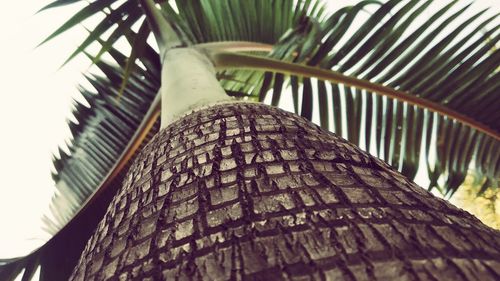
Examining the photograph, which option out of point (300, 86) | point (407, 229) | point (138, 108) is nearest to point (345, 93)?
point (300, 86)

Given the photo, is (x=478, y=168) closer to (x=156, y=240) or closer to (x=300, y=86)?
(x=300, y=86)

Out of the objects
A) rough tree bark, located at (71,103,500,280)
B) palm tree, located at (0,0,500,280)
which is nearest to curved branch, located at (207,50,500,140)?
palm tree, located at (0,0,500,280)

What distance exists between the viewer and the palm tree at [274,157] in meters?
0.46

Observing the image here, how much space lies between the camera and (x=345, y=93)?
6.72 feet

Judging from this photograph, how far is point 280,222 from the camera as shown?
1.60ft

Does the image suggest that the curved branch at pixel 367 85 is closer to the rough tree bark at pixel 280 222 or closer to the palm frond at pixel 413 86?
the palm frond at pixel 413 86

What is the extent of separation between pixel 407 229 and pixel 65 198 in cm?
212

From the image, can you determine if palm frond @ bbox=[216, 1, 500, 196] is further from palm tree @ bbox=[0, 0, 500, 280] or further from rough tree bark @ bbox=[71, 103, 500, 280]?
rough tree bark @ bbox=[71, 103, 500, 280]

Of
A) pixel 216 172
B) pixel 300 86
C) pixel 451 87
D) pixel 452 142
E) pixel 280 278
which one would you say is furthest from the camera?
pixel 300 86

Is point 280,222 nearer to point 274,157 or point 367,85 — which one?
point 274,157

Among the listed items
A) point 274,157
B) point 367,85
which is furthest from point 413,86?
point 274,157

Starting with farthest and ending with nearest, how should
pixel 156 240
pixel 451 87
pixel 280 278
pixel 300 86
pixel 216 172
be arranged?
1. pixel 300 86
2. pixel 451 87
3. pixel 216 172
4. pixel 156 240
5. pixel 280 278

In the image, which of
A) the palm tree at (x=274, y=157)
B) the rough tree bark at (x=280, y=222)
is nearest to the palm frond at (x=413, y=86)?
the palm tree at (x=274, y=157)

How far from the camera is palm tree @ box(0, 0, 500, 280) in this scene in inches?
18.0
